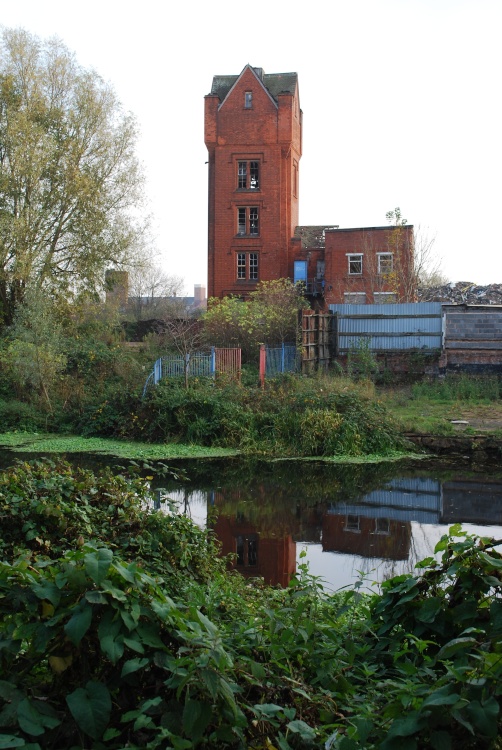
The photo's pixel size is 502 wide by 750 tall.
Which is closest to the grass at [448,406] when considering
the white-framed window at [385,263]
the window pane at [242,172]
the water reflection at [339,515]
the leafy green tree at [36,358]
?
the water reflection at [339,515]

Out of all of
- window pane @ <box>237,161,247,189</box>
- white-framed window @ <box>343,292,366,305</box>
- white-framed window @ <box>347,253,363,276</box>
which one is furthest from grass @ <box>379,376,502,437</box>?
window pane @ <box>237,161,247,189</box>

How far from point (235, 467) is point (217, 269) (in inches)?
1108

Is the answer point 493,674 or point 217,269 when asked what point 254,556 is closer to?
point 493,674

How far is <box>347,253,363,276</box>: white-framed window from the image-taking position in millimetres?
39344

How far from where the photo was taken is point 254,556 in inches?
337

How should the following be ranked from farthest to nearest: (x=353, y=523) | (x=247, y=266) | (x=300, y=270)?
(x=247, y=266)
(x=300, y=270)
(x=353, y=523)

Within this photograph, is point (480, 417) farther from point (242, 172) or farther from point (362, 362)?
point (242, 172)

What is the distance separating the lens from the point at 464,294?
129ft

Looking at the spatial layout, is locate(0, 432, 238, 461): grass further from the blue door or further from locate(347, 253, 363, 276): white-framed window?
the blue door

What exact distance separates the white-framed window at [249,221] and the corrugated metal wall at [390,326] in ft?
56.8

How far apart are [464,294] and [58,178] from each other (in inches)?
858

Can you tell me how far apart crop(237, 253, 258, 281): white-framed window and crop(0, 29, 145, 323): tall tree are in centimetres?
1249

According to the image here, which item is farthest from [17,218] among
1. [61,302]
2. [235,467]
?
[235,467]

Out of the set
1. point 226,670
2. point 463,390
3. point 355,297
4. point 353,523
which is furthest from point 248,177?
point 226,670
